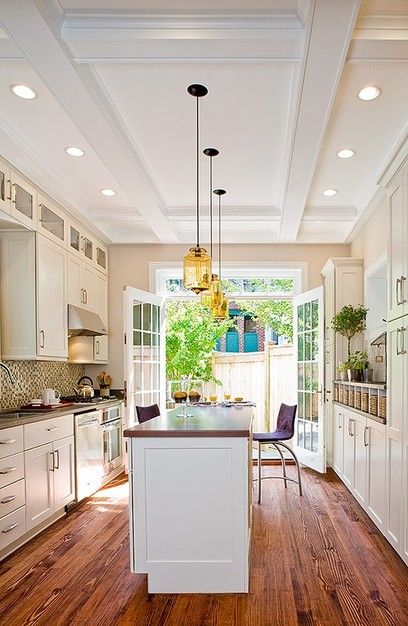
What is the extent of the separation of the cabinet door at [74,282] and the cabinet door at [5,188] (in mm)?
Result: 1297

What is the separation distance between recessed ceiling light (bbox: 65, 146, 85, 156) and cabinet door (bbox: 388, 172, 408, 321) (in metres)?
2.28

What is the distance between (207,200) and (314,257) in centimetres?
197

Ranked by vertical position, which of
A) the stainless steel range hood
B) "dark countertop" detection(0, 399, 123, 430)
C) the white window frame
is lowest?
"dark countertop" detection(0, 399, 123, 430)

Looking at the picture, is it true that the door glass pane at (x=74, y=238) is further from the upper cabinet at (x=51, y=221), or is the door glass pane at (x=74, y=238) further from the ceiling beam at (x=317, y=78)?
the ceiling beam at (x=317, y=78)

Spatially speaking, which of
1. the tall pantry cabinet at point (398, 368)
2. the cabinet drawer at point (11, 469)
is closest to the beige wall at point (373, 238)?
the tall pantry cabinet at point (398, 368)

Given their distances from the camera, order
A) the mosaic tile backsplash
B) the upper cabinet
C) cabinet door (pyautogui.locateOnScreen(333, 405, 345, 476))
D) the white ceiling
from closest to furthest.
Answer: the white ceiling → the mosaic tile backsplash → the upper cabinet → cabinet door (pyautogui.locateOnScreen(333, 405, 345, 476))

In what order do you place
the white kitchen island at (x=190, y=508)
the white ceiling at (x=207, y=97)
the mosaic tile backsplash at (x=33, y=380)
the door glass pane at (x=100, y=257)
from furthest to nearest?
the door glass pane at (x=100, y=257)
the mosaic tile backsplash at (x=33, y=380)
the white kitchen island at (x=190, y=508)
the white ceiling at (x=207, y=97)

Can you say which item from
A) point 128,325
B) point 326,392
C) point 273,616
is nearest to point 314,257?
point 326,392

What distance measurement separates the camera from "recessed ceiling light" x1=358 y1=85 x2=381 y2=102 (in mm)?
2992

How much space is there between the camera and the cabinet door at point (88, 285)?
18.3 ft

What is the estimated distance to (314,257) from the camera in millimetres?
6531

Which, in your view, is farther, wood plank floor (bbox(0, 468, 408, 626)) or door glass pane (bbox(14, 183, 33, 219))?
door glass pane (bbox(14, 183, 33, 219))

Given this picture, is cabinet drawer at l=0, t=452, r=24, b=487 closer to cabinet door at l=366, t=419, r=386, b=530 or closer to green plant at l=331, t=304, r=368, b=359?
cabinet door at l=366, t=419, r=386, b=530

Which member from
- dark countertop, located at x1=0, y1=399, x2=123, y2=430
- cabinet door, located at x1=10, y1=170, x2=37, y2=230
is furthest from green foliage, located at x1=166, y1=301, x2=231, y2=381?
cabinet door, located at x1=10, y1=170, x2=37, y2=230
